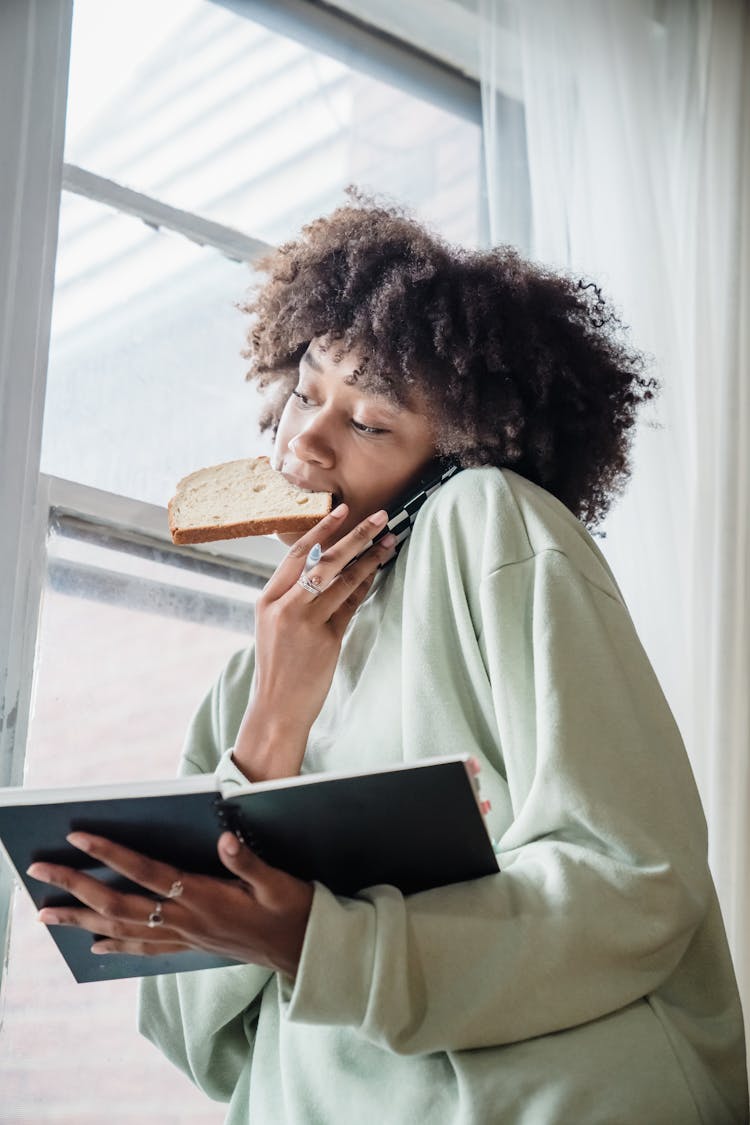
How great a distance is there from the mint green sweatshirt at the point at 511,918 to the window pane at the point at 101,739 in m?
0.33

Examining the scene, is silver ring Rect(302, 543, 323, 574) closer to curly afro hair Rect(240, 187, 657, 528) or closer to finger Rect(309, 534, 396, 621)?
finger Rect(309, 534, 396, 621)

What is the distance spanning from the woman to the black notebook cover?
0.02 meters

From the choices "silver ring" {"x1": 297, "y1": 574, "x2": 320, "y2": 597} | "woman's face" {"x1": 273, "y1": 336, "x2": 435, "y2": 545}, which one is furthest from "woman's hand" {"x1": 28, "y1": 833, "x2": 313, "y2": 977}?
"woman's face" {"x1": 273, "y1": 336, "x2": 435, "y2": 545}

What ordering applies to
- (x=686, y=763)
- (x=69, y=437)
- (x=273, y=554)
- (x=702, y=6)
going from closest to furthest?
(x=686, y=763) → (x=69, y=437) → (x=273, y=554) → (x=702, y=6)

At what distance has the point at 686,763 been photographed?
119 centimetres

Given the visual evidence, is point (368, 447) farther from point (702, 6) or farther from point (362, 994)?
point (702, 6)

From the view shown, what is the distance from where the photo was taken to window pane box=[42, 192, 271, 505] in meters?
1.95

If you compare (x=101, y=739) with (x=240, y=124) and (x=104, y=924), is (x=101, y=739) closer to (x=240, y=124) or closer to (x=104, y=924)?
(x=104, y=924)

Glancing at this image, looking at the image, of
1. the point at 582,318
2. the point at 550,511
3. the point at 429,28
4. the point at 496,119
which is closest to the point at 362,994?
the point at 550,511

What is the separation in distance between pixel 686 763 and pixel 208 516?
2.09 feet

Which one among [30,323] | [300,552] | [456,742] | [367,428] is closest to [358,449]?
[367,428]

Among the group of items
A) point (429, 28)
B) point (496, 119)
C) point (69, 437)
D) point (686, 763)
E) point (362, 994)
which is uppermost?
point (429, 28)

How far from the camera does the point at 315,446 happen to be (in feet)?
4.80

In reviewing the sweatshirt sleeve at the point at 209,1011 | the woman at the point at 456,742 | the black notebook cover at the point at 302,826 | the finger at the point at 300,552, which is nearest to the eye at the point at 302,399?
the woman at the point at 456,742
